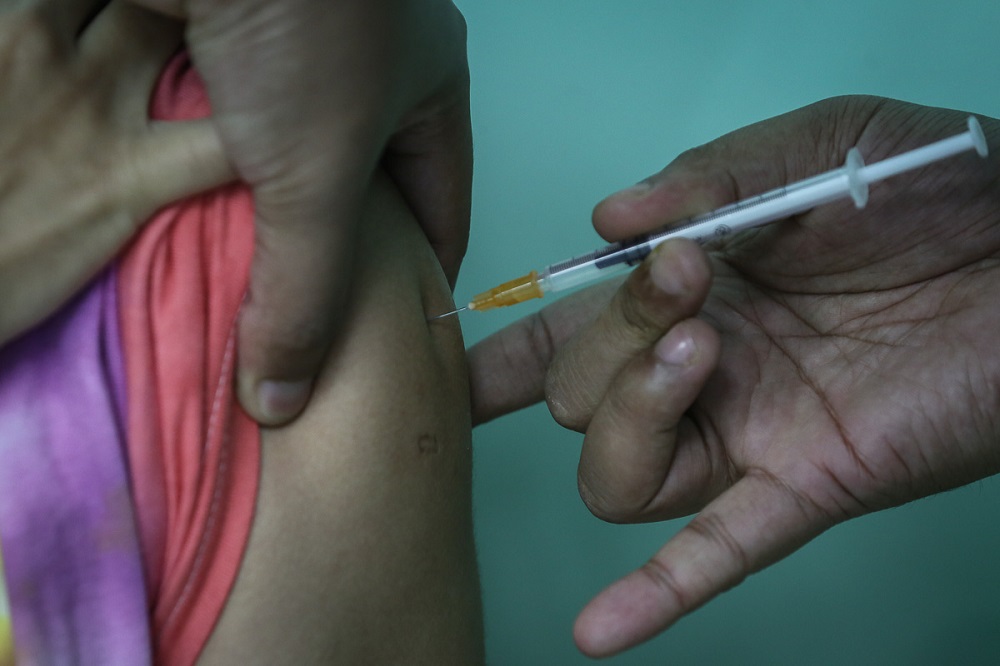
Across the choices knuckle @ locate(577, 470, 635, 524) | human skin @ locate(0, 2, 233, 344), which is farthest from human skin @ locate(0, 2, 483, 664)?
knuckle @ locate(577, 470, 635, 524)

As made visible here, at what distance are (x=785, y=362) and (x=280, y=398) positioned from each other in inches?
25.6

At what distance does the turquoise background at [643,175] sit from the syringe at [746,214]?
2.33 feet

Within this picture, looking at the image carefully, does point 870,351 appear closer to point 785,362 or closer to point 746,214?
point 785,362

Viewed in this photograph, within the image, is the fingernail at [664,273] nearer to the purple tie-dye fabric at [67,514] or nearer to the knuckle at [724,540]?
the knuckle at [724,540]

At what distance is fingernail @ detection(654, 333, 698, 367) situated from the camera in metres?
0.86

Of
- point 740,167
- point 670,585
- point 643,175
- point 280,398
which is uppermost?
point 643,175

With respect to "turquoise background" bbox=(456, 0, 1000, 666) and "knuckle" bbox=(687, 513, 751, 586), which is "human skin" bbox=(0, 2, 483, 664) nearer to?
"knuckle" bbox=(687, 513, 751, 586)

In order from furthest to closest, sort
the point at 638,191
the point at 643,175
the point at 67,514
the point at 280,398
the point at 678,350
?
the point at 643,175 < the point at 638,191 < the point at 678,350 < the point at 280,398 < the point at 67,514

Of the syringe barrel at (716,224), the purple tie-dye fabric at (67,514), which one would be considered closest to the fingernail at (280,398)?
the purple tie-dye fabric at (67,514)

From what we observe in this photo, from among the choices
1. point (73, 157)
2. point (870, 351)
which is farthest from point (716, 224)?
point (73, 157)

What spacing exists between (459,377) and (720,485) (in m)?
0.39

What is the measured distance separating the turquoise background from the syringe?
71 centimetres

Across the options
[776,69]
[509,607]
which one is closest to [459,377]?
[509,607]

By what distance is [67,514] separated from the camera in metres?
0.65
